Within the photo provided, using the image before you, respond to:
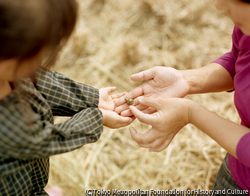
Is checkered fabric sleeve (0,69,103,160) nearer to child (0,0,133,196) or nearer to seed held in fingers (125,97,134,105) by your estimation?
child (0,0,133,196)

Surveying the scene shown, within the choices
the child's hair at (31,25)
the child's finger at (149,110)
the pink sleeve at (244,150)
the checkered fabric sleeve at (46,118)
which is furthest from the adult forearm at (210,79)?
the child's hair at (31,25)

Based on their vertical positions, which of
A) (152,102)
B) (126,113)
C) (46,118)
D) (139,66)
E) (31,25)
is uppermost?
(31,25)

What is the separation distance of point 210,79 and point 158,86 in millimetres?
338

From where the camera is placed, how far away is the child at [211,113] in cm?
100

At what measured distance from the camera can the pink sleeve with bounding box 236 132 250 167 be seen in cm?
96

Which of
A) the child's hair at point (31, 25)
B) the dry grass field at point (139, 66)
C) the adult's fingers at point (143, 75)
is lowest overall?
the dry grass field at point (139, 66)

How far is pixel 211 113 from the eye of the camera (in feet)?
3.94

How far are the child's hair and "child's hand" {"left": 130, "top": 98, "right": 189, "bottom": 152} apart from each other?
72 cm

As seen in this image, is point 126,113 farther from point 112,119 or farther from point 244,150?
point 244,150

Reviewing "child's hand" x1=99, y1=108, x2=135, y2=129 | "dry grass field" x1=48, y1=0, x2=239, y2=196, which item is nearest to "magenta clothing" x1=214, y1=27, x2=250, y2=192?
"child's hand" x1=99, y1=108, x2=135, y2=129

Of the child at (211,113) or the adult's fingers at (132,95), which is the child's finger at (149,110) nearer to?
the child at (211,113)

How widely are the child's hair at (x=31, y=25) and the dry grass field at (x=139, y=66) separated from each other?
1.48m

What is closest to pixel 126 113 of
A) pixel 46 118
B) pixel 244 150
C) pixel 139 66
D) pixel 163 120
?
pixel 163 120

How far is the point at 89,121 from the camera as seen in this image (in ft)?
4.16
